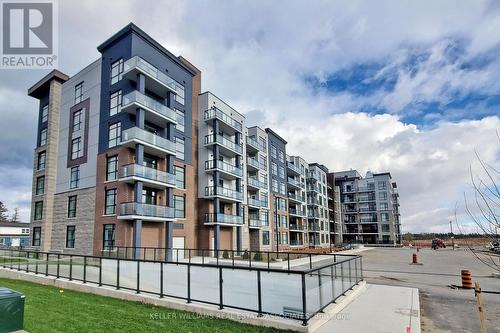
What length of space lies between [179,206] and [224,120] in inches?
465

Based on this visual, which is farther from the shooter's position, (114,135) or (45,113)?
(45,113)

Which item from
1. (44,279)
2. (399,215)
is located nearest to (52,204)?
(44,279)

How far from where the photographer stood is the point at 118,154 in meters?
27.6

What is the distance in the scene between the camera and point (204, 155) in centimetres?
3694

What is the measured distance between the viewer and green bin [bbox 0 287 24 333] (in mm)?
5852

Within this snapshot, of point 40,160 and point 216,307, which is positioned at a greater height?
point 40,160

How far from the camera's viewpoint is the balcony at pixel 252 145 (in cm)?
4506

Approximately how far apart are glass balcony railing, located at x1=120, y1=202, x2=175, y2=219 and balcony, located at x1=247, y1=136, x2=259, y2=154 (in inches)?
761

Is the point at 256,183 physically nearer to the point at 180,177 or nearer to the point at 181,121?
the point at 180,177

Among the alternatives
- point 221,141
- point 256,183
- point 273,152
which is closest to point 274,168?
point 273,152

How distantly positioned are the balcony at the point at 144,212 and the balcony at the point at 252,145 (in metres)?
19.4

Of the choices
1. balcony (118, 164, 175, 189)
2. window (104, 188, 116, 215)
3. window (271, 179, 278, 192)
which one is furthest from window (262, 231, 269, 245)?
window (104, 188, 116, 215)

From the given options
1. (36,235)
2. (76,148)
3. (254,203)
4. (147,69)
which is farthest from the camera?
(254,203)

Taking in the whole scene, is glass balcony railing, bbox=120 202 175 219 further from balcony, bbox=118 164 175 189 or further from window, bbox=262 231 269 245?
window, bbox=262 231 269 245
